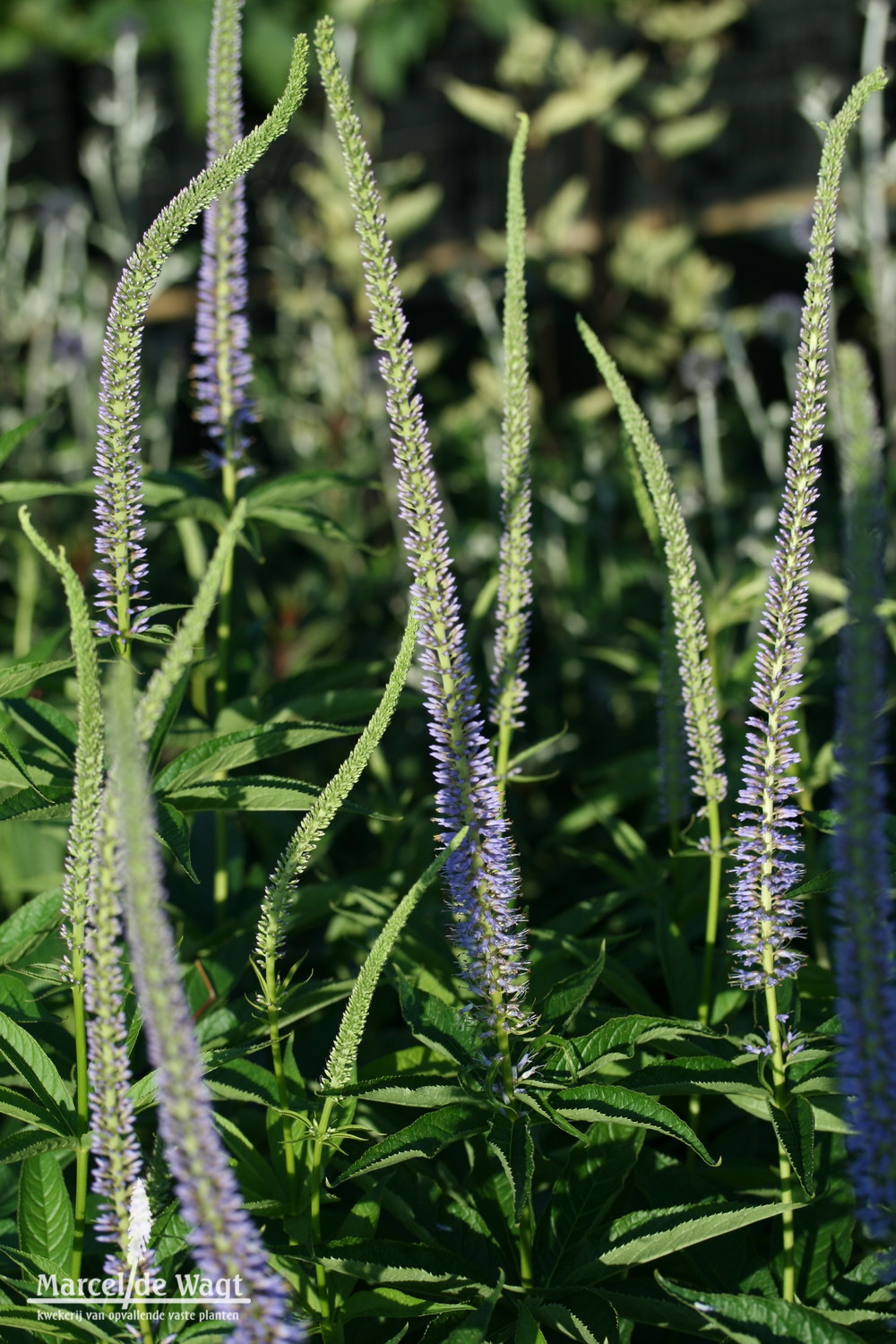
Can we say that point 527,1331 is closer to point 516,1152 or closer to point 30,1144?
point 516,1152

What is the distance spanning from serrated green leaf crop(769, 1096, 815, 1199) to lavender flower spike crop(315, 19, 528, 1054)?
0.41 meters

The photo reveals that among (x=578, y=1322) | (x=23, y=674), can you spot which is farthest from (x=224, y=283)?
(x=578, y=1322)

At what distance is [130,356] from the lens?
1.68 m

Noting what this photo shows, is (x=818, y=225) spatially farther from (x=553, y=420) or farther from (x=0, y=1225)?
(x=553, y=420)

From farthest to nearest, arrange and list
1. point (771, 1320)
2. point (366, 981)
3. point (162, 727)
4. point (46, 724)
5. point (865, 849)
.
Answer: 1. point (46, 724)
2. point (162, 727)
3. point (771, 1320)
4. point (366, 981)
5. point (865, 849)

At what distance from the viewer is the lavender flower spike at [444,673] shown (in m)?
1.64

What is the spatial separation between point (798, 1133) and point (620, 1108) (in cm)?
28

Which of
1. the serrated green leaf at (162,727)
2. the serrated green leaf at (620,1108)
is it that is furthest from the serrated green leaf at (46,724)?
the serrated green leaf at (620,1108)

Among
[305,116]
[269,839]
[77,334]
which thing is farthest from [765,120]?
[269,839]

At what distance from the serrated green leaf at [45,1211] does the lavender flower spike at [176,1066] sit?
0.68 metres

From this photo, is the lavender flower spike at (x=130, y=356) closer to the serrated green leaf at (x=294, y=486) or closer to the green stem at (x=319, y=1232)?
the serrated green leaf at (x=294, y=486)

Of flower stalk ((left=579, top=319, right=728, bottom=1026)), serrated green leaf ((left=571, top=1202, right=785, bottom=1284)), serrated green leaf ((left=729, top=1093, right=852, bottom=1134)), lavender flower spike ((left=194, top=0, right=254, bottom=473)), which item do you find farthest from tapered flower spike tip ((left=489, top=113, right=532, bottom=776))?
serrated green leaf ((left=571, top=1202, right=785, bottom=1284))

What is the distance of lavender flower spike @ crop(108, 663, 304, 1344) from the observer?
1.05 meters

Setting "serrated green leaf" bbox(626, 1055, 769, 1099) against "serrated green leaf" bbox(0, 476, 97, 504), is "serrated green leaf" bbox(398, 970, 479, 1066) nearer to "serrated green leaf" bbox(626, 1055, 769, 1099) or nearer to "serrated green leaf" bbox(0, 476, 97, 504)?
"serrated green leaf" bbox(626, 1055, 769, 1099)
